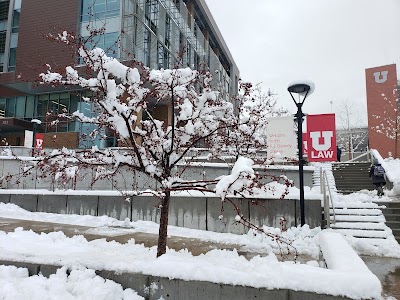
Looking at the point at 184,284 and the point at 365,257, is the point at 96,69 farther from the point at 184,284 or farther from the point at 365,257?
the point at 365,257

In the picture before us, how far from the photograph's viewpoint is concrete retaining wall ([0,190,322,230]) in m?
9.34

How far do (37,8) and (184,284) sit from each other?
35902mm

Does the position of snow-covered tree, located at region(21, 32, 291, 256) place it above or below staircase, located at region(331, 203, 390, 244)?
above

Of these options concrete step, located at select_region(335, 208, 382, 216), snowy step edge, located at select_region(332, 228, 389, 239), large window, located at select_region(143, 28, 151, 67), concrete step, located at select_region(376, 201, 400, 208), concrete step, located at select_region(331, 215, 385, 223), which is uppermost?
large window, located at select_region(143, 28, 151, 67)

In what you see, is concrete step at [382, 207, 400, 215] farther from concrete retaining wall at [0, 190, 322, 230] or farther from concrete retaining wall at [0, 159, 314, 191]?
concrete retaining wall at [0, 159, 314, 191]

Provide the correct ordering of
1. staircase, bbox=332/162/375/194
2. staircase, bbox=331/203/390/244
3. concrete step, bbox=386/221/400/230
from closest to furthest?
1. staircase, bbox=331/203/390/244
2. concrete step, bbox=386/221/400/230
3. staircase, bbox=332/162/375/194

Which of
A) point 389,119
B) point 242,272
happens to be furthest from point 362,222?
point 389,119

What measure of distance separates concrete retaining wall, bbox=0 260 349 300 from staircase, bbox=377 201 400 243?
257 inches

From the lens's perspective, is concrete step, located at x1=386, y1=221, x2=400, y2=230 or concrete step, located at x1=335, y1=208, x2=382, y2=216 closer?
concrete step, located at x1=386, y1=221, x2=400, y2=230

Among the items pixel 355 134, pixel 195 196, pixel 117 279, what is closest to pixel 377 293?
pixel 117 279

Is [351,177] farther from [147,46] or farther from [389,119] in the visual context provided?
[147,46]

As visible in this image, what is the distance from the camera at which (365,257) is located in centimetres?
714

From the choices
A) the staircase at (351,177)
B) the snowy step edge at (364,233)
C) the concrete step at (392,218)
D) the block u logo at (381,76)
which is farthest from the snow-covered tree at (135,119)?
the block u logo at (381,76)

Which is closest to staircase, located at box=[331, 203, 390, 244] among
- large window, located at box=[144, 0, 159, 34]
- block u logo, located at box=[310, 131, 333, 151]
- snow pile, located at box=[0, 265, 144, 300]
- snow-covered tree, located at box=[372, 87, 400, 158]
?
block u logo, located at box=[310, 131, 333, 151]
